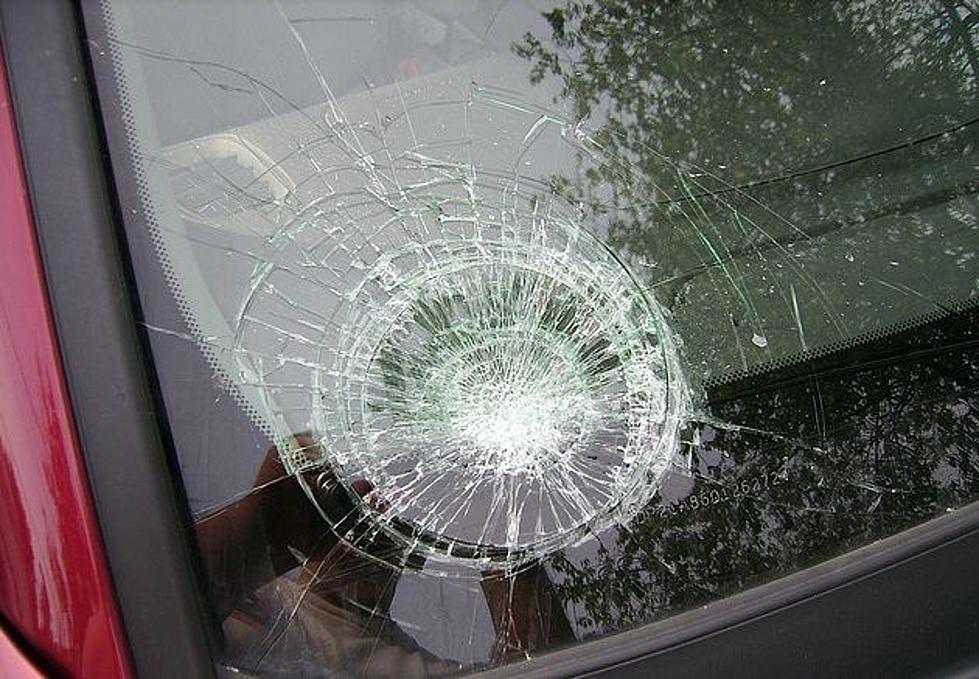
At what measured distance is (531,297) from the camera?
1625mm

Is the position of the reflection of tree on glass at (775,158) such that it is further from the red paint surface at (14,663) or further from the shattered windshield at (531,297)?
the red paint surface at (14,663)

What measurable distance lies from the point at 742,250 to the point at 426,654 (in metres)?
0.83

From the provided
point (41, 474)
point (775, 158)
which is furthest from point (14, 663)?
point (775, 158)

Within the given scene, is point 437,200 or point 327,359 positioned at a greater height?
point 437,200

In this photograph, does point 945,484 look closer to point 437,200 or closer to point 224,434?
point 437,200

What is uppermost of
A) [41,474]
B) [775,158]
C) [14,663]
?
[775,158]

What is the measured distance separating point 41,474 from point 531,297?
82cm

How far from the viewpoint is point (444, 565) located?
1475mm

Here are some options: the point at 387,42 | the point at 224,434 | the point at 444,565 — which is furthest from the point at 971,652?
the point at 387,42

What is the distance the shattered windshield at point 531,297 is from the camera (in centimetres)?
140

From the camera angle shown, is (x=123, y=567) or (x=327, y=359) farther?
(x=327, y=359)

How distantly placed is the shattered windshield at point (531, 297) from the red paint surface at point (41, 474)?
14 cm

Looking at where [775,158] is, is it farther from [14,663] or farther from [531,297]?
[14,663]

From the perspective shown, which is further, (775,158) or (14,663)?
(775,158)
